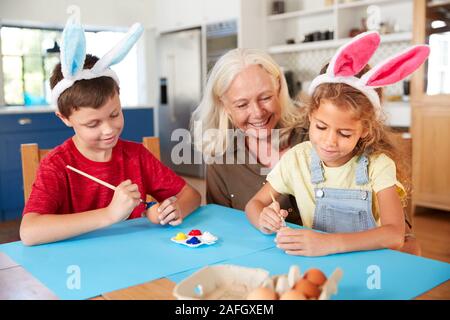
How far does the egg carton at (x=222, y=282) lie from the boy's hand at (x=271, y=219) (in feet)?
1.27

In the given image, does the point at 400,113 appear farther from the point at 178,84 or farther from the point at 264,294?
the point at 264,294

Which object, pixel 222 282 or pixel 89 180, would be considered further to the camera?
pixel 89 180

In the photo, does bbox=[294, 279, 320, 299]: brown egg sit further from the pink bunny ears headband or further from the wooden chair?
the wooden chair

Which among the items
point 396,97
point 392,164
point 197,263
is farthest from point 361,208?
point 396,97

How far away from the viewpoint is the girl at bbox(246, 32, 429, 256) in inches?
43.9

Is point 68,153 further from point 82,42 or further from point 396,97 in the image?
point 396,97

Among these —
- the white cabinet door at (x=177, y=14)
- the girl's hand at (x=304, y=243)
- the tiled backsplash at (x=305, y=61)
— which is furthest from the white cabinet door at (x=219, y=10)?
the girl's hand at (x=304, y=243)

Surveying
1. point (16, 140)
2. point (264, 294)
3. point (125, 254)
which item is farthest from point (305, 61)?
point (264, 294)

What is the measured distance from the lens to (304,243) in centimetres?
106

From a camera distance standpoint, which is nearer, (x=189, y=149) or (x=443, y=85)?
(x=443, y=85)

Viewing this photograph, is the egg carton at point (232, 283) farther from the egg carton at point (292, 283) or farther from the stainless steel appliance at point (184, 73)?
the stainless steel appliance at point (184, 73)

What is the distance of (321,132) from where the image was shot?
132 cm

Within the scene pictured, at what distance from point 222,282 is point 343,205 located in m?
0.65
